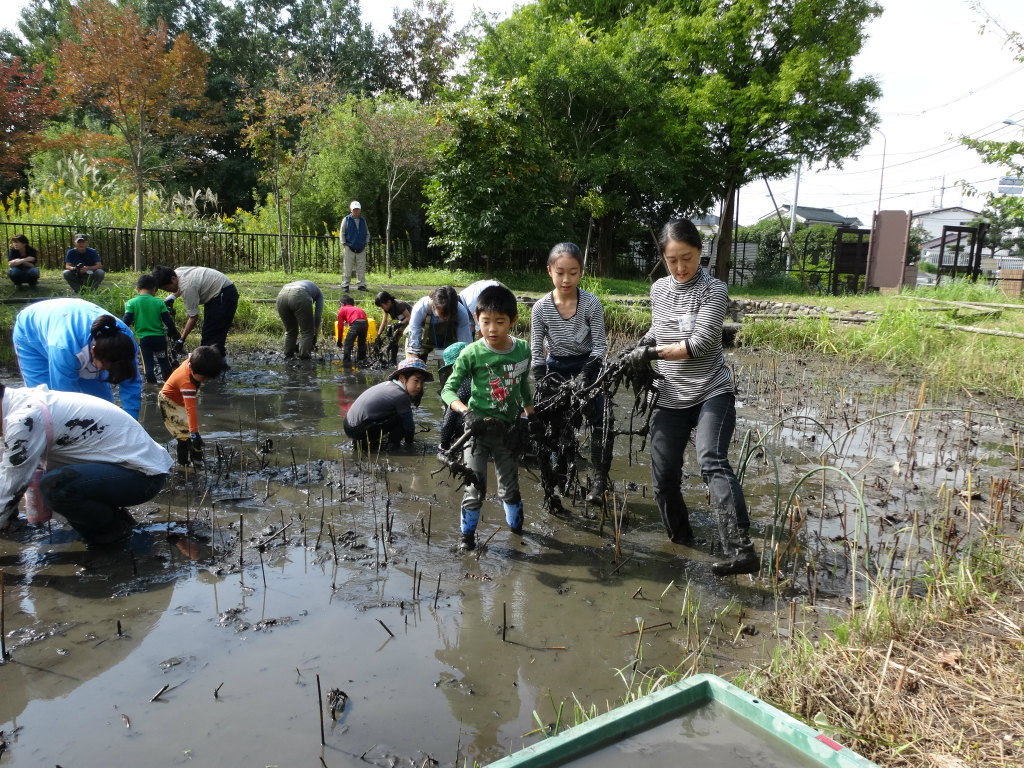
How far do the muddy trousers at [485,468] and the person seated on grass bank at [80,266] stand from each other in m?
10.7

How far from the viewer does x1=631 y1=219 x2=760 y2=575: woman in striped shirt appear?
3676 mm

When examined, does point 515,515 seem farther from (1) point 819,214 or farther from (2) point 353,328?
(1) point 819,214

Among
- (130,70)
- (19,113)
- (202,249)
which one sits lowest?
(202,249)

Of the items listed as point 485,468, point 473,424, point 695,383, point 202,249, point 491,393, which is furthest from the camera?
point 202,249

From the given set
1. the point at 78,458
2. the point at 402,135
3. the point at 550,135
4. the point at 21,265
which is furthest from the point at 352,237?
the point at 78,458

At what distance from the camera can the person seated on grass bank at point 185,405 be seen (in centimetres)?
523

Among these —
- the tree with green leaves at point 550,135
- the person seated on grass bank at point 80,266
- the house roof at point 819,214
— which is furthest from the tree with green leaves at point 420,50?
the house roof at point 819,214

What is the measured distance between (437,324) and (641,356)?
2843 mm

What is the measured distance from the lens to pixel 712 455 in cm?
370

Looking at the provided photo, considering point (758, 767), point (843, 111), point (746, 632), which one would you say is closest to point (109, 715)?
point (758, 767)

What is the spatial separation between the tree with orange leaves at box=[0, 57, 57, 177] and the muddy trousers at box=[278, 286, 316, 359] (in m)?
6.82

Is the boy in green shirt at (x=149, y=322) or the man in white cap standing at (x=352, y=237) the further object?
the man in white cap standing at (x=352, y=237)

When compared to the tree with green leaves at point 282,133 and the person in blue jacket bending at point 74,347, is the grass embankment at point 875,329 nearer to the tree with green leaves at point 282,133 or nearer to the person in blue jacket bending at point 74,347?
the tree with green leaves at point 282,133

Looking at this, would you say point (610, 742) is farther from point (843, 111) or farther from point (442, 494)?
point (843, 111)
